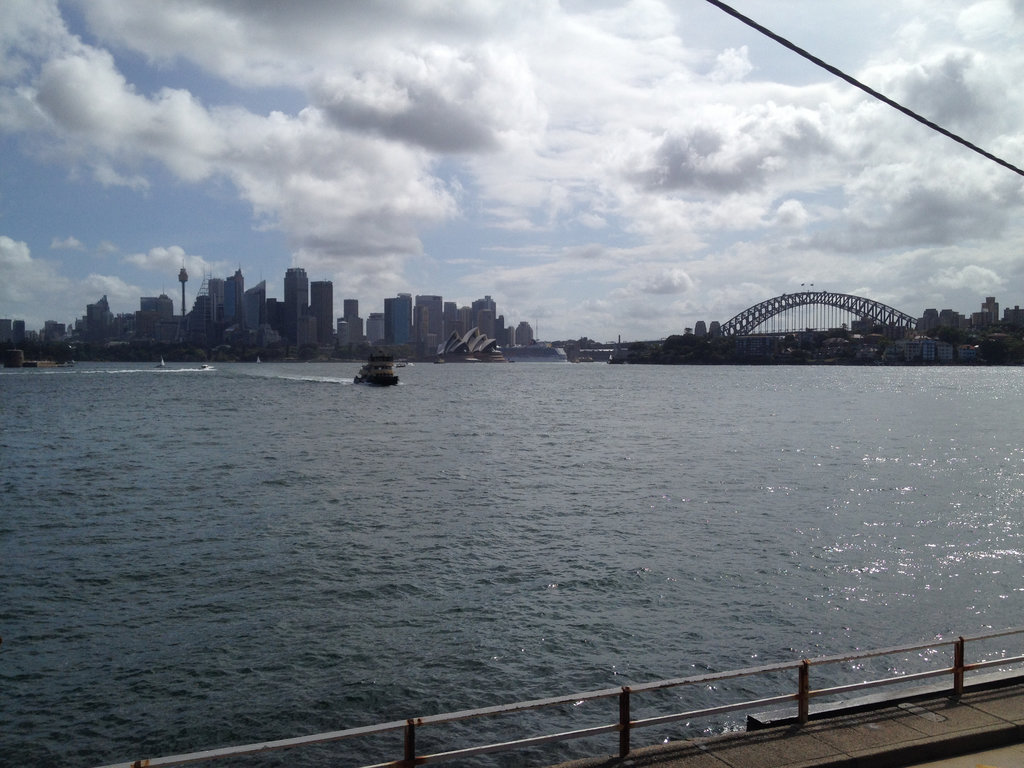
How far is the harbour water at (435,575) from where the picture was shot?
40.6 ft

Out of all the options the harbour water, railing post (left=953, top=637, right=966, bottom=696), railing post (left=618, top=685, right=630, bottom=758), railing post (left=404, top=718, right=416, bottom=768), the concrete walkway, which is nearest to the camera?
railing post (left=404, top=718, right=416, bottom=768)

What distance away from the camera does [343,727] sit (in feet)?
36.8

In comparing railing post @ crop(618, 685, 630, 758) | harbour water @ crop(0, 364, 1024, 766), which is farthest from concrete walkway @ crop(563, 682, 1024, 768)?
harbour water @ crop(0, 364, 1024, 766)

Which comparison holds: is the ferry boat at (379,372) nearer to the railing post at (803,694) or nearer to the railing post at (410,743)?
the railing post at (803,694)

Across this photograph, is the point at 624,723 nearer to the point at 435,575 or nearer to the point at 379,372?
the point at 435,575

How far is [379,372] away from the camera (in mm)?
113000

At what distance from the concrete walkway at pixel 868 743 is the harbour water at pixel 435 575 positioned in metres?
5.17

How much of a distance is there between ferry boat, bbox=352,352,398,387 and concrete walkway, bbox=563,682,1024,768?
353 ft

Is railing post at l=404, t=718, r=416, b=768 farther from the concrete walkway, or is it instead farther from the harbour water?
the harbour water

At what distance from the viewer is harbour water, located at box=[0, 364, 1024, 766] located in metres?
12.4

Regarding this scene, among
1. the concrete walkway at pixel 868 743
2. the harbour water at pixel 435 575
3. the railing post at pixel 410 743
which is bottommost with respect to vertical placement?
the harbour water at pixel 435 575

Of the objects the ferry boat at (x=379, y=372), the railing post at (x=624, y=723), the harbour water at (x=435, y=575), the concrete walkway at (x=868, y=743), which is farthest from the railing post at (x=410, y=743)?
the ferry boat at (x=379, y=372)

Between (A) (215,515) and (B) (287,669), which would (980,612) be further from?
(A) (215,515)

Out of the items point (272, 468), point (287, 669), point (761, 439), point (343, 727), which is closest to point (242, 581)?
point (287, 669)
